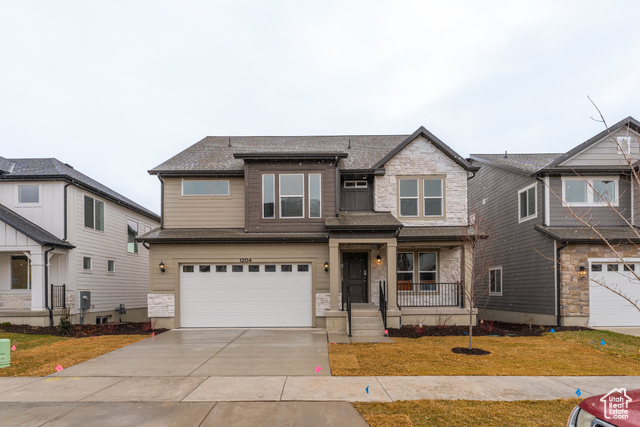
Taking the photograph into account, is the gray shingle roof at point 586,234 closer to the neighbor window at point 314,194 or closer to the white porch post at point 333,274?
the white porch post at point 333,274

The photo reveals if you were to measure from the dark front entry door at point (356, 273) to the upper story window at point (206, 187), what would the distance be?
16.6 ft

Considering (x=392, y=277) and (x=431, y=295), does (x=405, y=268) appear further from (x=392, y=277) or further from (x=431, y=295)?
(x=392, y=277)

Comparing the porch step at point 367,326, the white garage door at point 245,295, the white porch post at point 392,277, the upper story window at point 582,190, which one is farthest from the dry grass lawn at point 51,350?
the upper story window at point 582,190

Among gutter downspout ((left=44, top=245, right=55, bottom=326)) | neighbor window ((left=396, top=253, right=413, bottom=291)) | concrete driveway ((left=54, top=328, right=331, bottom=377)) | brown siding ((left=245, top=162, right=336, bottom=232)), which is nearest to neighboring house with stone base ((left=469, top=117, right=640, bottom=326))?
neighbor window ((left=396, top=253, right=413, bottom=291))

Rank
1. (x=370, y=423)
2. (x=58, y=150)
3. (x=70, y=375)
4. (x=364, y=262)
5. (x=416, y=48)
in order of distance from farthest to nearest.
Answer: (x=58, y=150) → (x=416, y=48) → (x=364, y=262) → (x=70, y=375) → (x=370, y=423)

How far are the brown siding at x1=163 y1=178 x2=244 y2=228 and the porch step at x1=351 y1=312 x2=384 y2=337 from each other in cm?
543

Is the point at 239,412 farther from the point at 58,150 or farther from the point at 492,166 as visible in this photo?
the point at 58,150

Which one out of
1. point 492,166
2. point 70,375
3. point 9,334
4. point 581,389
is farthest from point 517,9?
point 9,334

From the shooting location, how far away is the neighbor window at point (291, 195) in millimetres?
14953

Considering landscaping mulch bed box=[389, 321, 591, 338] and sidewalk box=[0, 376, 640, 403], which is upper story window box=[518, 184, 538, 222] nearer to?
landscaping mulch bed box=[389, 321, 591, 338]

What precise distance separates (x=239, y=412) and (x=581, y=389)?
5.52 meters

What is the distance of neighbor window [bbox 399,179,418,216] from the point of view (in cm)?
1559

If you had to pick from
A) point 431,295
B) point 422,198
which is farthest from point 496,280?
point 422,198

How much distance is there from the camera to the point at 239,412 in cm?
588
